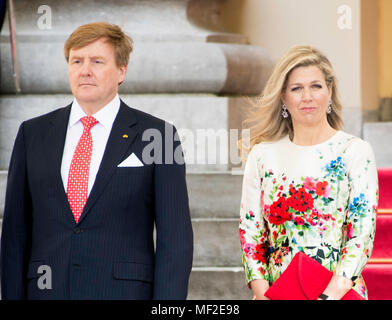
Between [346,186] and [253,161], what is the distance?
374mm

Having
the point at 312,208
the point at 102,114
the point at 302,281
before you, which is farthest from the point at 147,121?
the point at 302,281

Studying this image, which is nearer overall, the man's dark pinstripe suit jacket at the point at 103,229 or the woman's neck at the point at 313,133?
the man's dark pinstripe suit jacket at the point at 103,229

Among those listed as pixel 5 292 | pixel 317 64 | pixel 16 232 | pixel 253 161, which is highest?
pixel 317 64

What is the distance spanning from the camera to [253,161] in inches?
119

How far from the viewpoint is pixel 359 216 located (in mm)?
2760

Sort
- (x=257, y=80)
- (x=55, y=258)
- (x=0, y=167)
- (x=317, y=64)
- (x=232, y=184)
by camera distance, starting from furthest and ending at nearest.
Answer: (x=257, y=80)
(x=0, y=167)
(x=232, y=184)
(x=317, y=64)
(x=55, y=258)

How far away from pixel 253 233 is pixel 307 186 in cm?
26

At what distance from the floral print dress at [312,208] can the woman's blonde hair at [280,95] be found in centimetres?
8

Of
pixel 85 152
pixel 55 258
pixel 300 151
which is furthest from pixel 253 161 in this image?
pixel 55 258

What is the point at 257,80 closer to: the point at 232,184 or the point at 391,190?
the point at 232,184

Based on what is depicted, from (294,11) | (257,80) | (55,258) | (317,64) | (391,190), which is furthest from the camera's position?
(294,11)
